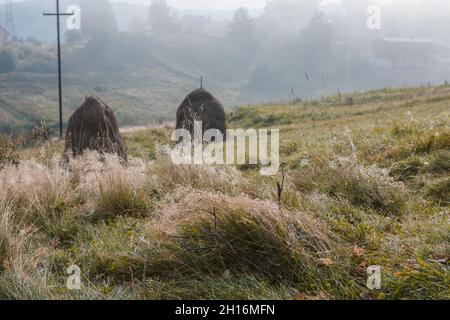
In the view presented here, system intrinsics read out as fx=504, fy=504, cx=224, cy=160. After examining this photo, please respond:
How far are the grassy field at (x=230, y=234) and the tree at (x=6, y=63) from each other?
136537 mm

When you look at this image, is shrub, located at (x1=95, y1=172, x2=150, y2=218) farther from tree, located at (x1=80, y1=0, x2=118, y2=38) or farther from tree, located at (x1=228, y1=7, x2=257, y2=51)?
tree, located at (x1=228, y1=7, x2=257, y2=51)

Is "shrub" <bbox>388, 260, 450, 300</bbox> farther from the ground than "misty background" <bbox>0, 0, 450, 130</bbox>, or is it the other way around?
"misty background" <bbox>0, 0, 450, 130</bbox>

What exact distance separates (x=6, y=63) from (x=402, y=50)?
124 metres

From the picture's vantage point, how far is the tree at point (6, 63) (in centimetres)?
13000

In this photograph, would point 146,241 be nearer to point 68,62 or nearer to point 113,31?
point 68,62

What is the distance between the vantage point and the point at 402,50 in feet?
560

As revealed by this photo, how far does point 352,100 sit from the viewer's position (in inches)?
1053

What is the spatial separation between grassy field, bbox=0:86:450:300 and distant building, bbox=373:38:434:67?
17308 cm

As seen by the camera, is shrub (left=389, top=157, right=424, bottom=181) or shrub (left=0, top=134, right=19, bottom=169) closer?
shrub (left=389, top=157, right=424, bottom=181)

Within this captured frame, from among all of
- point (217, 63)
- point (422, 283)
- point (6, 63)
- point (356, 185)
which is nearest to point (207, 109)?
point (356, 185)

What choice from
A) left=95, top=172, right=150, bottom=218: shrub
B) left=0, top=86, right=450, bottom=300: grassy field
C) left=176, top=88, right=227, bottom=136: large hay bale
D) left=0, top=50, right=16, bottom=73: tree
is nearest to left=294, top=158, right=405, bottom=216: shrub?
left=0, top=86, right=450, bottom=300: grassy field

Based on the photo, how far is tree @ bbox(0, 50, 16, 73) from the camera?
13000 centimetres

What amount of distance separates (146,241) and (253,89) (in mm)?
150366

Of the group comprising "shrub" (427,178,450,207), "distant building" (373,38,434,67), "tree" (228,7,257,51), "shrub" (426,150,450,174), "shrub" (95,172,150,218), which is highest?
"tree" (228,7,257,51)
